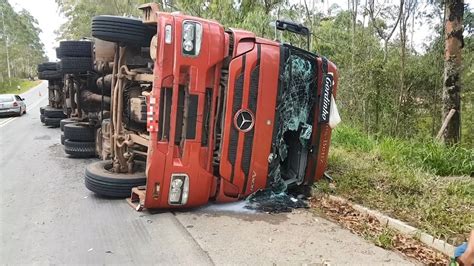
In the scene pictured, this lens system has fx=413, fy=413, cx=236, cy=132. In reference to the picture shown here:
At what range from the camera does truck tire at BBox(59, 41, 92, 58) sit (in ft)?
23.5

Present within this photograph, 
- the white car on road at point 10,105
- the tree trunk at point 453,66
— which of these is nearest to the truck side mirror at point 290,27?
Result: the tree trunk at point 453,66

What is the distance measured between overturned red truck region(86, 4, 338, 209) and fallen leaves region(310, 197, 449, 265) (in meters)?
0.67

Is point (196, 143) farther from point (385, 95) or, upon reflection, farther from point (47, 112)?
point (47, 112)

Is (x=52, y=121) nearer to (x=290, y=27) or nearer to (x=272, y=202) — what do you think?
(x=290, y=27)

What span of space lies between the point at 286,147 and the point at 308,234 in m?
1.50

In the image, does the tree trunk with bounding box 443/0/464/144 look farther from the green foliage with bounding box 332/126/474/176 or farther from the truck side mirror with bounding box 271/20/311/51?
the truck side mirror with bounding box 271/20/311/51

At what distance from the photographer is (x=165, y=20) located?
4250 millimetres

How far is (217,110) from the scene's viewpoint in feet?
15.0

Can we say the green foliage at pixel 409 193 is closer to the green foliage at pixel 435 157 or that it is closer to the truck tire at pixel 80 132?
the green foliage at pixel 435 157

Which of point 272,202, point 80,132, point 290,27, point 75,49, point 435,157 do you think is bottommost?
point 272,202

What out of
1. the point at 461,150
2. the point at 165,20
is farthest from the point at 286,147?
the point at 461,150

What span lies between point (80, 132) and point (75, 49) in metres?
1.65

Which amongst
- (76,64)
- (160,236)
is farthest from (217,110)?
(76,64)

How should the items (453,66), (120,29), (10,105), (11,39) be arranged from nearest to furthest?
(120,29) → (453,66) → (10,105) → (11,39)
